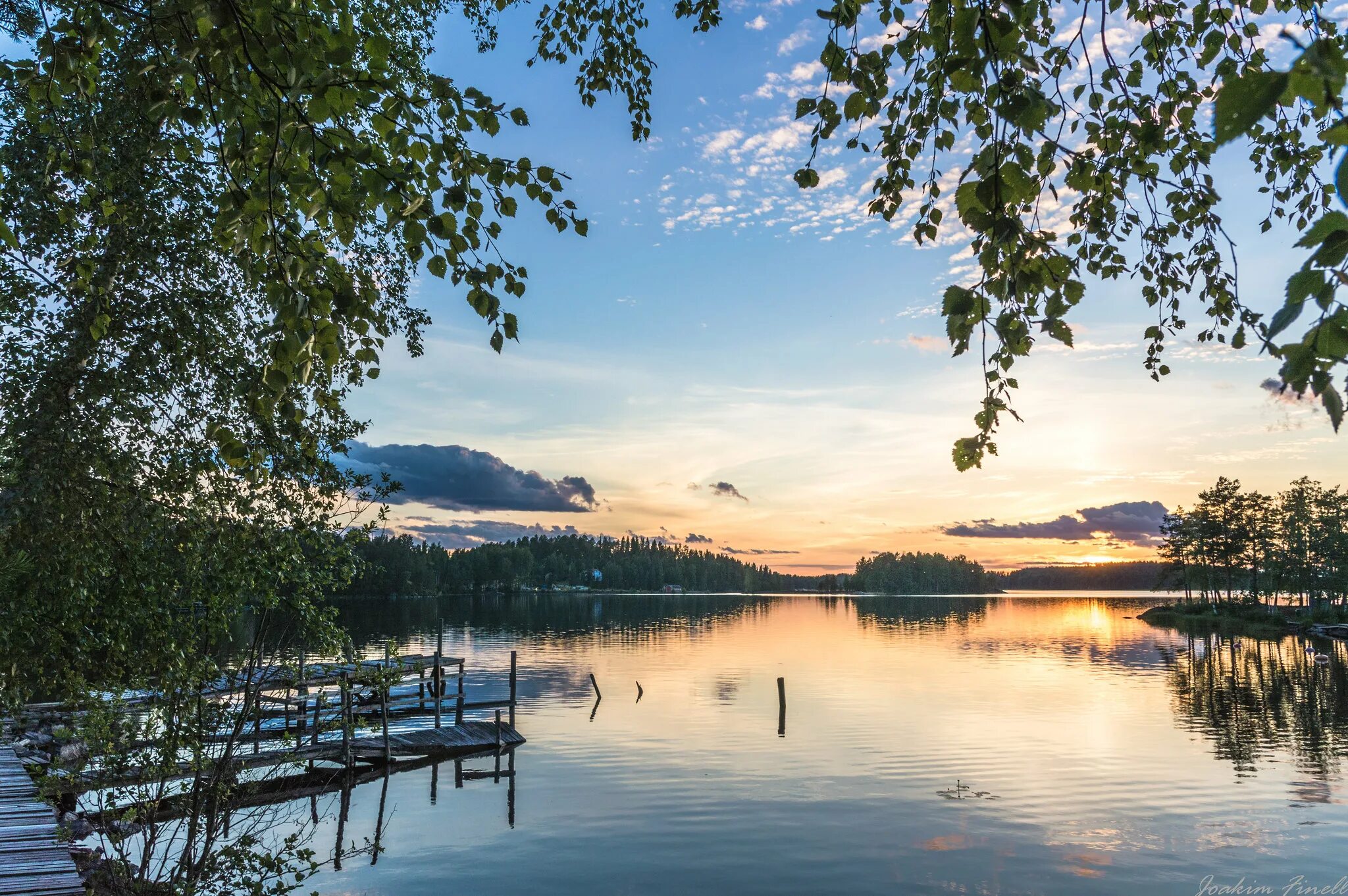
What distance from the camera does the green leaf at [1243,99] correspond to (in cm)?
136

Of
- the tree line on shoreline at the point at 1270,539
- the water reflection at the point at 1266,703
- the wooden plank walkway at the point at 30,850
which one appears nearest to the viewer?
the wooden plank walkway at the point at 30,850

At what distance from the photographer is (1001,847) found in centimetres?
1752

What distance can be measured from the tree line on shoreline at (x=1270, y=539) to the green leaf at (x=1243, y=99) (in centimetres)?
9810

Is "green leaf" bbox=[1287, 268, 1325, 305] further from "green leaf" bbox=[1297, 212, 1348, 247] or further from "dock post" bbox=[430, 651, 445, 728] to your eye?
"dock post" bbox=[430, 651, 445, 728]

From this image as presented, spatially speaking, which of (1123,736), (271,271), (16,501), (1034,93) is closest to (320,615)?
(16,501)

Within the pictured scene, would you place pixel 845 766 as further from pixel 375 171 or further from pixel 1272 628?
pixel 1272 628

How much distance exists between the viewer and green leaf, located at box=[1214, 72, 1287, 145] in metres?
1.36

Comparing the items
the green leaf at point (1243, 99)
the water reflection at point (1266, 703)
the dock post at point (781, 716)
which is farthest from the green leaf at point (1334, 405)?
the dock post at point (781, 716)

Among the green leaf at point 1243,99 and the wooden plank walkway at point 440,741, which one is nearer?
the green leaf at point 1243,99

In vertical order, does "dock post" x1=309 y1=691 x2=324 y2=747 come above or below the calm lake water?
above

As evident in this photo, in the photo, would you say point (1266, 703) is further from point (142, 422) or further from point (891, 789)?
point (142, 422)

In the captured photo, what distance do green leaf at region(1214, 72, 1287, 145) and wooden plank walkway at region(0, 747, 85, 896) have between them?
10486 millimetres

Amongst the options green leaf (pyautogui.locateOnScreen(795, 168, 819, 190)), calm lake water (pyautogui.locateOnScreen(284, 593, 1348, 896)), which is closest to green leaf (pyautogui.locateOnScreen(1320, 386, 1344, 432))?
green leaf (pyautogui.locateOnScreen(795, 168, 819, 190))

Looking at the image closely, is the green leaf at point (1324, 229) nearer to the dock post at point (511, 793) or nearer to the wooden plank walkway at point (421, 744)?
the wooden plank walkway at point (421, 744)
